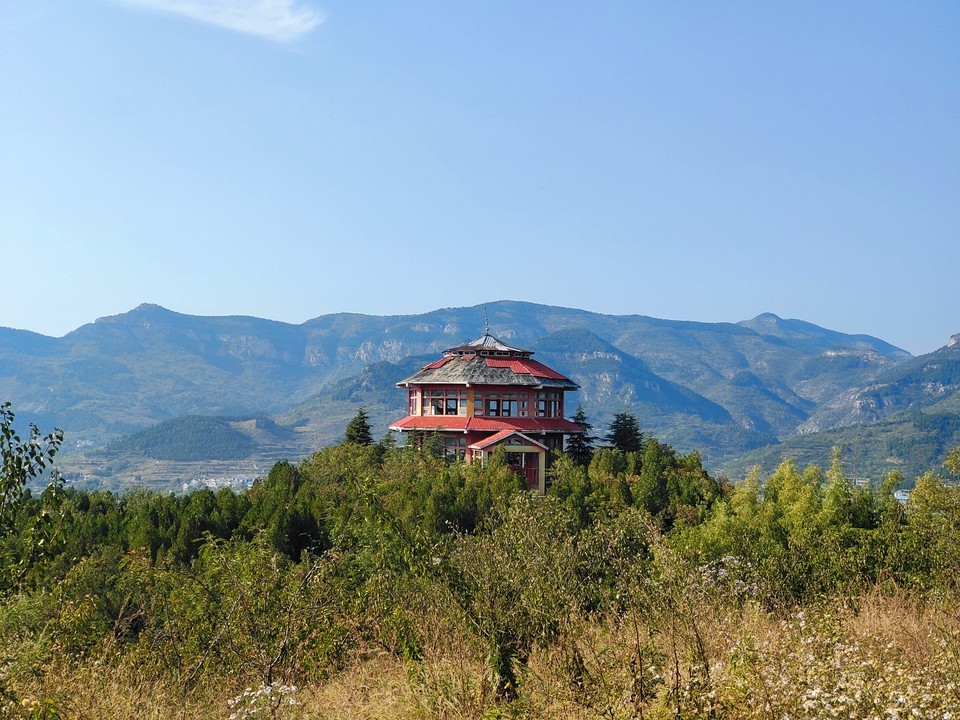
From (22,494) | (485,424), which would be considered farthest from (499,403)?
(22,494)

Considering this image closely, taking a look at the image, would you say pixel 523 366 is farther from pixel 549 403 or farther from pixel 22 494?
pixel 22 494

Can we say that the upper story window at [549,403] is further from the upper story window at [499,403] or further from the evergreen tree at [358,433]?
the evergreen tree at [358,433]

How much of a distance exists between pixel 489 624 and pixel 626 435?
26406 mm

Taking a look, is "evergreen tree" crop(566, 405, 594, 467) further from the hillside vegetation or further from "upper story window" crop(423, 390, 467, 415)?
the hillside vegetation

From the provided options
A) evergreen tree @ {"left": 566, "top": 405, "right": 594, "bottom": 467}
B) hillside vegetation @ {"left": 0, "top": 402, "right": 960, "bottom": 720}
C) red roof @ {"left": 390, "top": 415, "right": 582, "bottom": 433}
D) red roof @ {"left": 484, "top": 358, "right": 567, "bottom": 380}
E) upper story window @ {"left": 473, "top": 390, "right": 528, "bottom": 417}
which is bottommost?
hillside vegetation @ {"left": 0, "top": 402, "right": 960, "bottom": 720}

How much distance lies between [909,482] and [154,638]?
173 metres

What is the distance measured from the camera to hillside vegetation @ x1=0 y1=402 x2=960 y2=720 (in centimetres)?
877

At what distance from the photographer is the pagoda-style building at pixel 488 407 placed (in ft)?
112

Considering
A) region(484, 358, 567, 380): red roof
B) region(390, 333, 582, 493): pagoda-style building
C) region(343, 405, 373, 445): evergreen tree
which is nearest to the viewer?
region(390, 333, 582, 493): pagoda-style building

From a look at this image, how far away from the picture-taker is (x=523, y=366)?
121ft

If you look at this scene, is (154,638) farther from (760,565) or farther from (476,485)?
(476,485)

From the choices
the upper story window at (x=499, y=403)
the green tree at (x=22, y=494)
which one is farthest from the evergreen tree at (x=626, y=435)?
the green tree at (x=22, y=494)

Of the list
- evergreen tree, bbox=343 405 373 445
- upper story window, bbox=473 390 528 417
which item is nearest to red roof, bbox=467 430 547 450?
upper story window, bbox=473 390 528 417

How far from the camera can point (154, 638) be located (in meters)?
13.6
